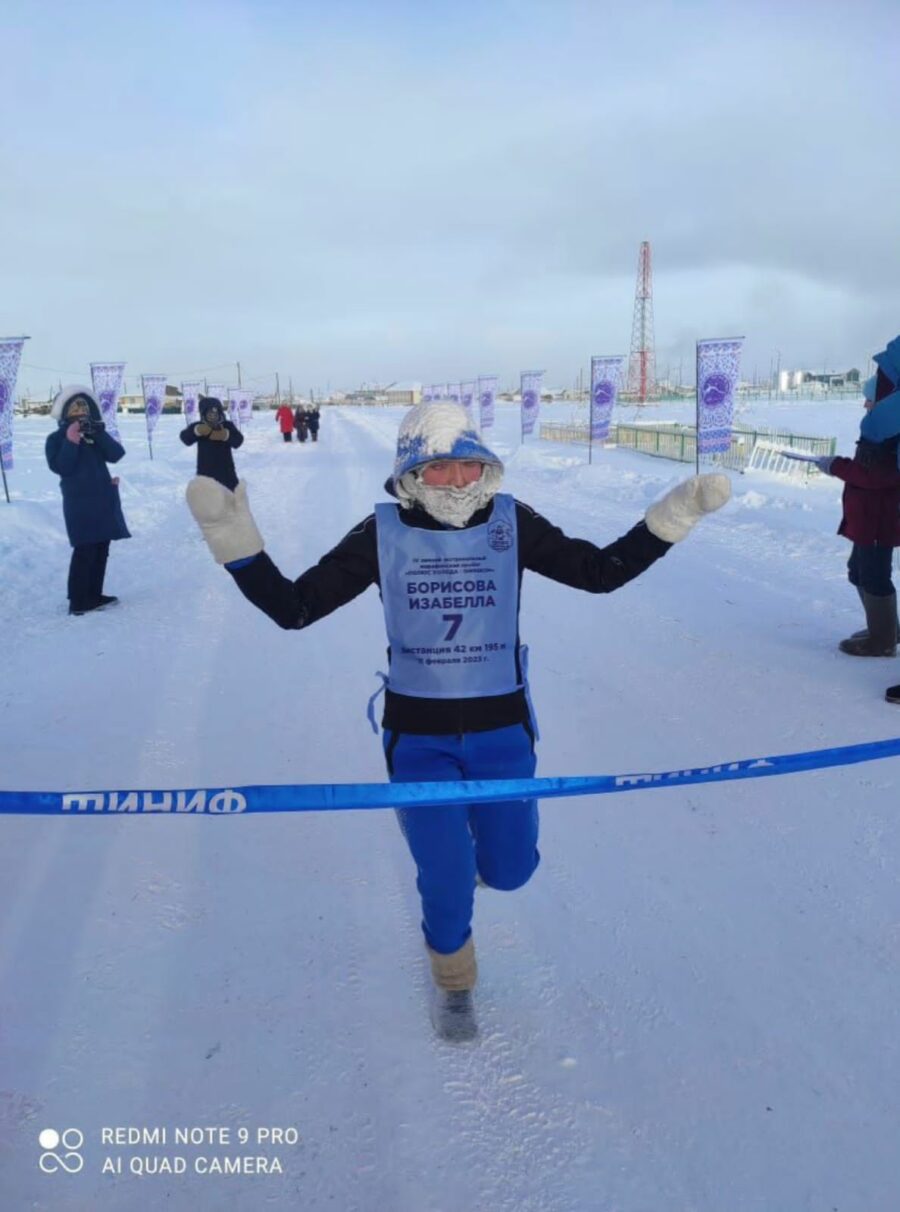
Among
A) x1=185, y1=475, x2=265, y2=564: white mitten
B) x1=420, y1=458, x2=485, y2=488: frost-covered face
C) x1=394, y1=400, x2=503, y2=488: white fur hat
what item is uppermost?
x1=394, y1=400, x2=503, y2=488: white fur hat

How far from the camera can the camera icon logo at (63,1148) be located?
1.77m

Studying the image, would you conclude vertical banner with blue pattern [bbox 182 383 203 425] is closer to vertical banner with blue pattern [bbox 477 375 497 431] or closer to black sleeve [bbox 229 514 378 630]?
vertical banner with blue pattern [bbox 477 375 497 431]

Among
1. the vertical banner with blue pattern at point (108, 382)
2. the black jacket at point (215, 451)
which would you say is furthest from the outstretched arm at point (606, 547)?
the vertical banner with blue pattern at point (108, 382)

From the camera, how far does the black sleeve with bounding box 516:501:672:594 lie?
2.17 metres

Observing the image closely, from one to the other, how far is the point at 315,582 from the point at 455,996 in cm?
120

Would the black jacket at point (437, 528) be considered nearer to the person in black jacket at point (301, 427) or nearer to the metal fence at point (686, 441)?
the metal fence at point (686, 441)

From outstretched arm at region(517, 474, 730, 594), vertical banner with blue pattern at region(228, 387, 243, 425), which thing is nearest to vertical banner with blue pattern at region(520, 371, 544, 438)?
vertical banner with blue pattern at region(228, 387, 243, 425)

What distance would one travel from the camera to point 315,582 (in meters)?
2.06

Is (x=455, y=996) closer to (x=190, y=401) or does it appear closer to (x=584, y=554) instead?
(x=584, y=554)

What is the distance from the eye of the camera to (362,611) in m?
6.16

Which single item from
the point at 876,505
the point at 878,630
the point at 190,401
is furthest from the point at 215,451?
the point at 190,401

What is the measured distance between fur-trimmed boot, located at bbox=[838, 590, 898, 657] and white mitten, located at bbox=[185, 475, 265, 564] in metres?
4.12

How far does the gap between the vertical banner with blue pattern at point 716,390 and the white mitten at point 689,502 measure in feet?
37.7

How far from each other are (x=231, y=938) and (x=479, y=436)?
177 cm
